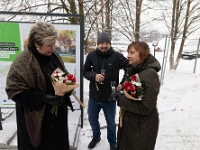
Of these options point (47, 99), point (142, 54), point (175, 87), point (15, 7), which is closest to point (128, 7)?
point (175, 87)

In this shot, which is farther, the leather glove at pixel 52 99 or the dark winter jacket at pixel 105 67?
the dark winter jacket at pixel 105 67

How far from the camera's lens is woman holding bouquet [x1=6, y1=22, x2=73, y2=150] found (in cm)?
178

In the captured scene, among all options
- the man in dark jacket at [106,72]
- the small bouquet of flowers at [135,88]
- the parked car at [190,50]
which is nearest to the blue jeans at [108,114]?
the man in dark jacket at [106,72]

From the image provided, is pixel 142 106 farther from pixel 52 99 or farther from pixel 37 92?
pixel 37 92

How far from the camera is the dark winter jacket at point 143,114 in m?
1.88

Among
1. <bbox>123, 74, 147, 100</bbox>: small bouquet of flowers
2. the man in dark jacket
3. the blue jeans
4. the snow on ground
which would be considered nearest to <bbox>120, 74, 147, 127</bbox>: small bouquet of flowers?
<bbox>123, 74, 147, 100</bbox>: small bouquet of flowers

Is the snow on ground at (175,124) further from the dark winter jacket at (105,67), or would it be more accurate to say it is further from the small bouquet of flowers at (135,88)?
the small bouquet of flowers at (135,88)

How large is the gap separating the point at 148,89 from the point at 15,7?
6.39 meters

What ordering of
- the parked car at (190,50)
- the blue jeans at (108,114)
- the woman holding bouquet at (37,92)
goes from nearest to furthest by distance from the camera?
the woman holding bouquet at (37,92) → the blue jeans at (108,114) → the parked car at (190,50)

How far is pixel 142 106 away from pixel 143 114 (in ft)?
0.34

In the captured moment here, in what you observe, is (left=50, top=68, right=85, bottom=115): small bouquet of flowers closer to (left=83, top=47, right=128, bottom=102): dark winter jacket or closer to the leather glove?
the leather glove

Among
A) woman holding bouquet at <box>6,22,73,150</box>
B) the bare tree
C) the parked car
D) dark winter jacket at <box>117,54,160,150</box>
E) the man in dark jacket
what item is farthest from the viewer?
the parked car

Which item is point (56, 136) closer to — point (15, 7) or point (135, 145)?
point (135, 145)

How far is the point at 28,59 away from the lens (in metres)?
1.84
